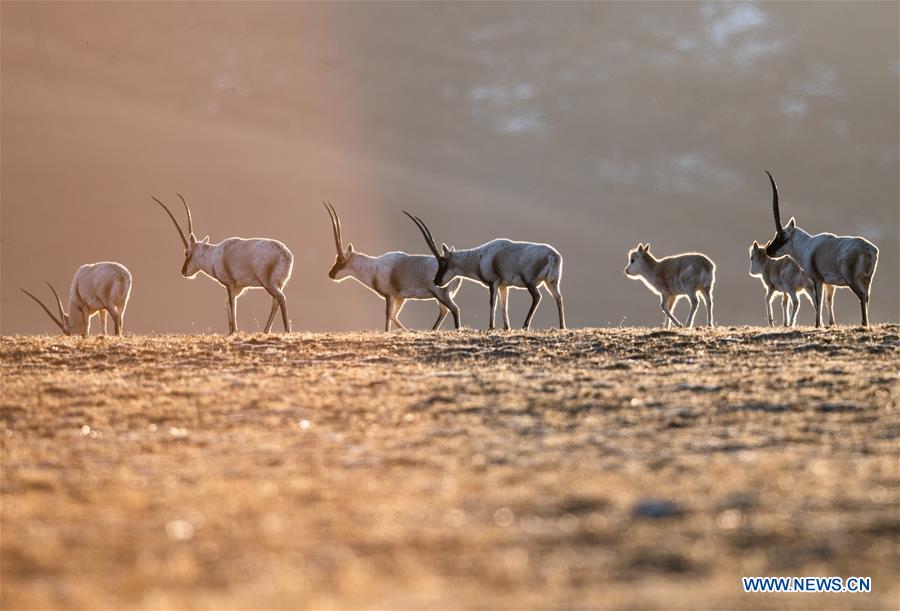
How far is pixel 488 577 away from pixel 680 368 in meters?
10.3

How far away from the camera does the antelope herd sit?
24531 millimetres

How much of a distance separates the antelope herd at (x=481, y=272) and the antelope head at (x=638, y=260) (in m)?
0.03

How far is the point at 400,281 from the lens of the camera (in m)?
28.8

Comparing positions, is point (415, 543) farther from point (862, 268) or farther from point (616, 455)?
point (862, 268)

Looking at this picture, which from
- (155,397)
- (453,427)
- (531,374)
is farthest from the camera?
(531,374)

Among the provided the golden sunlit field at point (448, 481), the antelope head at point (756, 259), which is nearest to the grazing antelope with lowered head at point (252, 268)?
the golden sunlit field at point (448, 481)

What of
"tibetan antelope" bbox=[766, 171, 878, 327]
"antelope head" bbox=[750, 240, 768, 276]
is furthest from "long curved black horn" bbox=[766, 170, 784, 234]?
"antelope head" bbox=[750, 240, 768, 276]

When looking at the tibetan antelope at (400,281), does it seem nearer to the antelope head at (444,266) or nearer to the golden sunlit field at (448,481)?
the antelope head at (444,266)

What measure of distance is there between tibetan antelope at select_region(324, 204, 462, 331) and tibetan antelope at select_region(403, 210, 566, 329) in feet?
2.35

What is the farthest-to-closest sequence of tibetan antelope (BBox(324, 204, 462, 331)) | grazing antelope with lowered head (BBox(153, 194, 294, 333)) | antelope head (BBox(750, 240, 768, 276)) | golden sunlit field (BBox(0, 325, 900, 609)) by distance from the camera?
antelope head (BBox(750, 240, 768, 276)) < tibetan antelope (BBox(324, 204, 462, 331)) < grazing antelope with lowered head (BBox(153, 194, 294, 333)) < golden sunlit field (BBox(0, 325, 900, 609))

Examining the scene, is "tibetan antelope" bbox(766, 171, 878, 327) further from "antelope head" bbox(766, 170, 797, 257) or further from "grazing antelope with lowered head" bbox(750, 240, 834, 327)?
"grazing antelope with lowered head" bbox(750, 240, 834, 327)

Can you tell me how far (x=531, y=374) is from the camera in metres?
15.5

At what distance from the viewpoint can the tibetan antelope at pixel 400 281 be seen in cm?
2852

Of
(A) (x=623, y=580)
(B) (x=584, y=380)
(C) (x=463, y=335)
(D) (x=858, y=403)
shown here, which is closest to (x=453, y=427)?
(B) (x=584, y=380)
